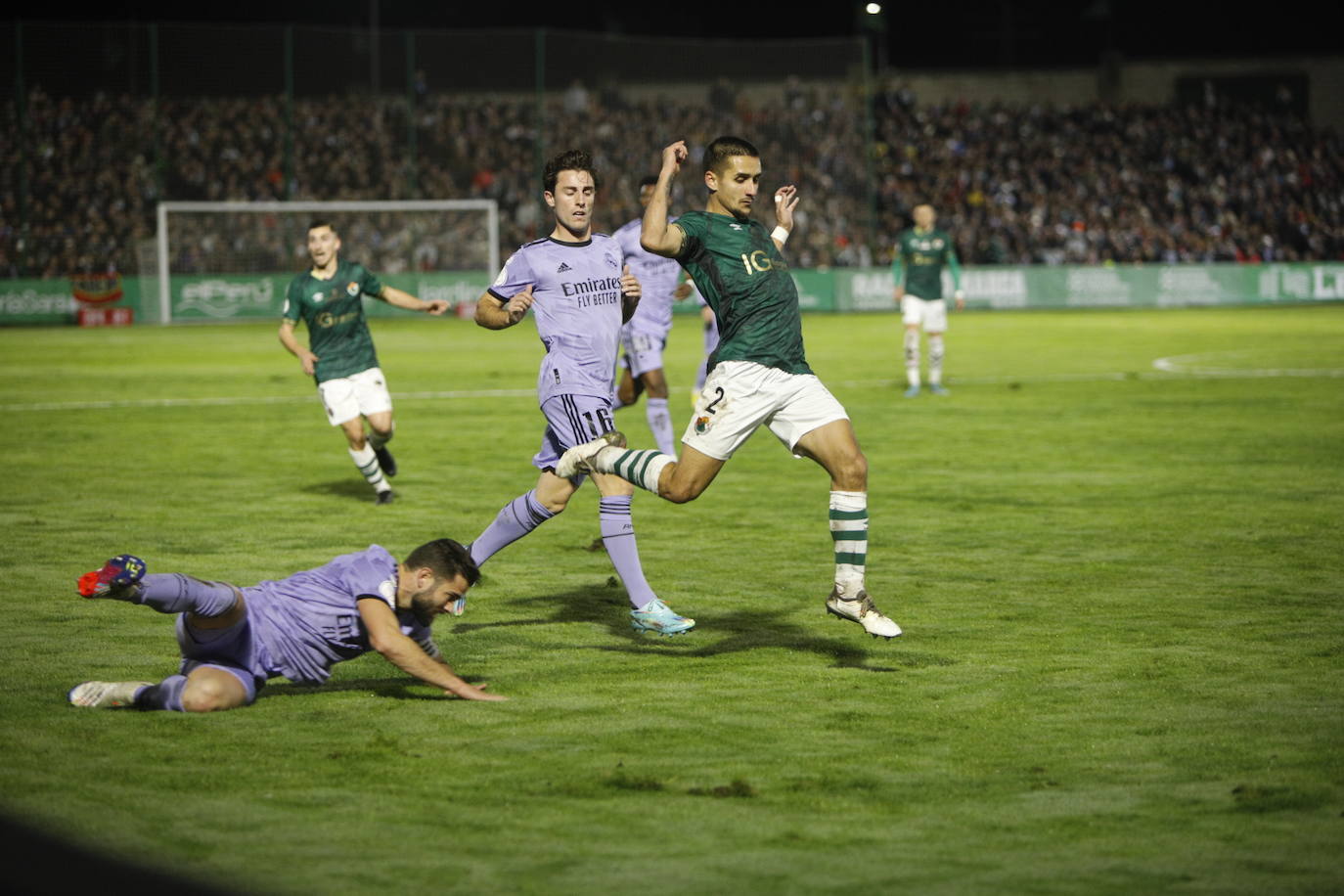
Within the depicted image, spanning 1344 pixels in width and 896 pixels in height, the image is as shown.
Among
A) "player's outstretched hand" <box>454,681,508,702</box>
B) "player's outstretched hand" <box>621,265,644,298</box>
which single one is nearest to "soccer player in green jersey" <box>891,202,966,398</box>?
"player's outstretched hand" <box>621,265,644,298</box>

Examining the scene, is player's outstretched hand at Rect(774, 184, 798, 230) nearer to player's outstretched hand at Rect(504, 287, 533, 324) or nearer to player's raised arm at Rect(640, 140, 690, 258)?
player's raised arm at Rect(640, 140, 690, 258)

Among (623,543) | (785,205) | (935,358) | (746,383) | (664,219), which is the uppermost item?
(785,205)

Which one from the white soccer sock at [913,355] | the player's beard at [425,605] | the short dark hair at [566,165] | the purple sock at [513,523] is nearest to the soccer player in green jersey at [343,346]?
the purple sock at [513,523]

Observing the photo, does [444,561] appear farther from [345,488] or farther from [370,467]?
[345,488]

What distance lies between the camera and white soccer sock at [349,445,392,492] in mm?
13281

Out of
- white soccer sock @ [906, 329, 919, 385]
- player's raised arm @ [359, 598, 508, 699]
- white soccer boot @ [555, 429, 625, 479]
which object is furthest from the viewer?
white soccer sock @ [906, 329, 919, 385]

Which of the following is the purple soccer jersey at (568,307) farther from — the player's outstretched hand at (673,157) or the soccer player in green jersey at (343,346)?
the soccer player in green jersey at (343,346)

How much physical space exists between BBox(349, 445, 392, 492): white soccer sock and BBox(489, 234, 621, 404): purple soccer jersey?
494 cm

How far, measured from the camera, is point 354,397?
1353 centimetres

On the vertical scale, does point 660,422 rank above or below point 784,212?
below

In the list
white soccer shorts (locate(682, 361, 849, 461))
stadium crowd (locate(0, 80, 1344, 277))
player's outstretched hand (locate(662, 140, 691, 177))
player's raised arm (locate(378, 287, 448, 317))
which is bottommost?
white soccer shorts (locate(682, 361, 849, 461))

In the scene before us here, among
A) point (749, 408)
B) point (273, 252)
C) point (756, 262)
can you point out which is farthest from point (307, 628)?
point (273, 252)

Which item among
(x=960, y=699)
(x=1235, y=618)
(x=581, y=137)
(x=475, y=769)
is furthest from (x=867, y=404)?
(x=581, y=137)

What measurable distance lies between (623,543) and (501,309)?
136 centimetres
